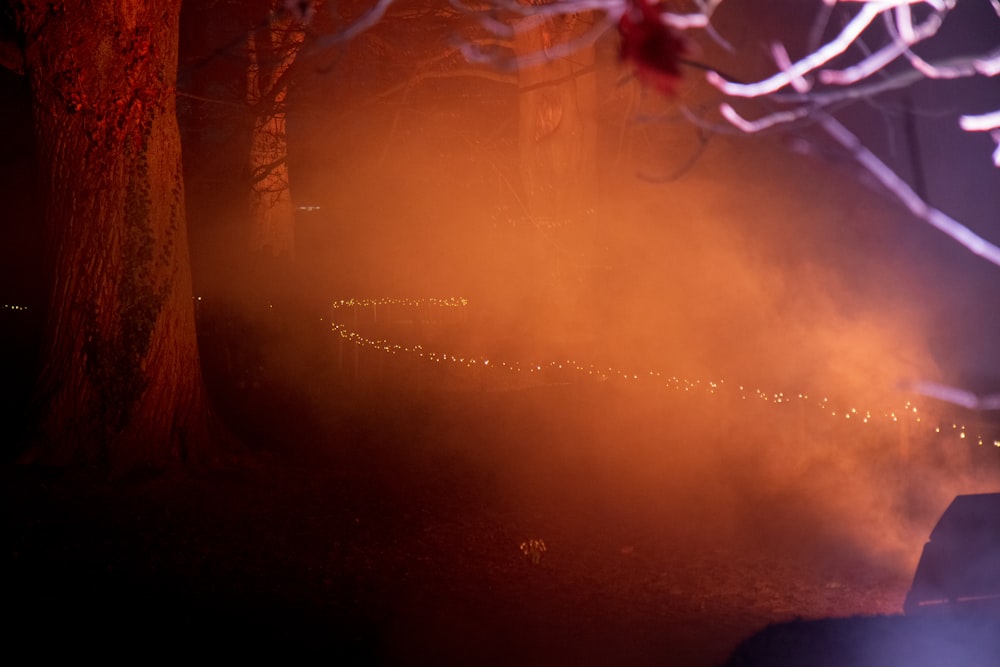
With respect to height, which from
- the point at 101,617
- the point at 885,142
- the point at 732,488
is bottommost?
the point at 732,488

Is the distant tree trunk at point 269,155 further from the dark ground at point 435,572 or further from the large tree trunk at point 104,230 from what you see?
the dark ground at point 435,572

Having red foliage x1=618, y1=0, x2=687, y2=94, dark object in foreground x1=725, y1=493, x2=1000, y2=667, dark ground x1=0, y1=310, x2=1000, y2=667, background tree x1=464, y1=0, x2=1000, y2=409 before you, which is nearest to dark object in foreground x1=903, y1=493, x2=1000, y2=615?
dark object in foreground x1=725, y1=493, x2=1000, y2=667

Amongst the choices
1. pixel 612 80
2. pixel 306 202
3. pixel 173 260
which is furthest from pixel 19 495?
pixel 306 202

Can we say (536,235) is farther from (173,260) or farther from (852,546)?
(852,546)

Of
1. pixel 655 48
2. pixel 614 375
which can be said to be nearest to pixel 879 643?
pixel 655 48

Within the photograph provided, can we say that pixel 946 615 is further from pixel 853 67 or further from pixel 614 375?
pixel 853 67

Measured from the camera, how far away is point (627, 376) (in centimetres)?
1141

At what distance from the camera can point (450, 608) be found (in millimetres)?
5605

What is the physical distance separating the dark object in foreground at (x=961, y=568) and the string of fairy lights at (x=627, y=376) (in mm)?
2716

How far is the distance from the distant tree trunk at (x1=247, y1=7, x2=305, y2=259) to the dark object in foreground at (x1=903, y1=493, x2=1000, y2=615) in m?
12.0

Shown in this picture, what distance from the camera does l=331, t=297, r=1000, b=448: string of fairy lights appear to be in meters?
7.75

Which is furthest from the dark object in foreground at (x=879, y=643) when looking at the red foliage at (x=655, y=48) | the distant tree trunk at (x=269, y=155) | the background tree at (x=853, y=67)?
the distant tree trunk at (x=269, y=155)

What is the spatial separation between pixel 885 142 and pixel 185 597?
11.9 metres

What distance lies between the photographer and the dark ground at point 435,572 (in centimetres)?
493
